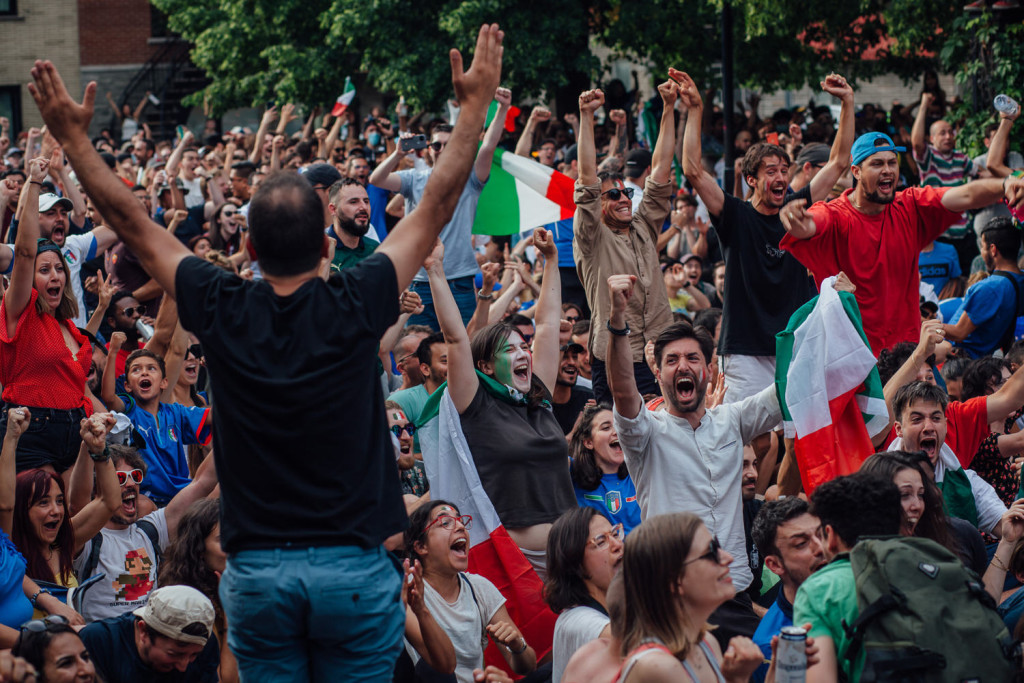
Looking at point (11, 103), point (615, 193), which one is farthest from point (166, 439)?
point (11, 103)

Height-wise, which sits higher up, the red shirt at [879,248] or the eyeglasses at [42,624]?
the red shirt at [879,248]

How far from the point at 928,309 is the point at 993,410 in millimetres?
3243

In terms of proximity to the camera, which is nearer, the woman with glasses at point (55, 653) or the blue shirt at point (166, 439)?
the woman with glasses at point (55, 653)

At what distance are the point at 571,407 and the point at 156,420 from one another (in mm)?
2659

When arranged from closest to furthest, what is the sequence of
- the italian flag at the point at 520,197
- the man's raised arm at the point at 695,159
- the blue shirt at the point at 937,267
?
1. the man's raised arm at the point at 695,159
2. the italian flag at the point at 520,197
3. the blue shirt at the point at 937,267

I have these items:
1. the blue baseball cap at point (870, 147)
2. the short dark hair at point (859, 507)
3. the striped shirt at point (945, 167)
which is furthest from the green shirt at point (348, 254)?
the striped shirt at point (945, 167)

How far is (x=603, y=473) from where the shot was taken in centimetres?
691

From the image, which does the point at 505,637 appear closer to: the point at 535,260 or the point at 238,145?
the point at 535,260

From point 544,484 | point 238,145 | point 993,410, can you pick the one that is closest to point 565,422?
point 544,484

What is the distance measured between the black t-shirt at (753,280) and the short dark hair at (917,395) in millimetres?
1067

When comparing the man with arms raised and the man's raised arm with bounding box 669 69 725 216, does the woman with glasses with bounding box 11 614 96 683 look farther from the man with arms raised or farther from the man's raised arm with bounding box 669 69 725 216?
the man's raised arm with bounding box 669 69 725 216

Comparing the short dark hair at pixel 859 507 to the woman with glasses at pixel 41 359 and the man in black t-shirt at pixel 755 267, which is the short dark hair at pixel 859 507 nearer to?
→ the man in black t-shirt at pixel 755 267

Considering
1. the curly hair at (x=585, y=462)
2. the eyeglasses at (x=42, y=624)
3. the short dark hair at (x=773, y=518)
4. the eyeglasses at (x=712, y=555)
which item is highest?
the eyeglasses at (x=712, y=555)

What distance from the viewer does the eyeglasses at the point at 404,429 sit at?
7.29 m
